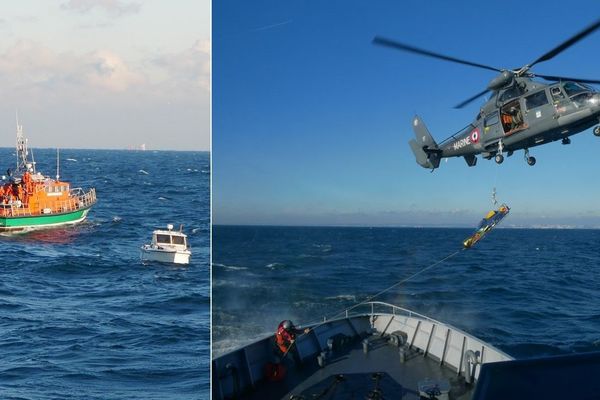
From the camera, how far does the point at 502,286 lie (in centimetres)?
1783

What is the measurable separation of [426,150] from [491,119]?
107cm

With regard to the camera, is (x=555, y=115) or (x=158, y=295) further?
(x=158, y=295)

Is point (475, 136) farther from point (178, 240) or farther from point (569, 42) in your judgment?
point (178, 240)

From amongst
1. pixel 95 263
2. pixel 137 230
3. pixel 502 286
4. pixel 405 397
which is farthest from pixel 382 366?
pixel 137 230

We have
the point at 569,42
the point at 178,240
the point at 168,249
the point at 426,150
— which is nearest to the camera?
the point at 569,42

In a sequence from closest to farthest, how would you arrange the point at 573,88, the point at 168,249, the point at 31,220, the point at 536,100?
the point at 573,88 → the point at 536,100 → the point at 168,249 → the point at 31,220

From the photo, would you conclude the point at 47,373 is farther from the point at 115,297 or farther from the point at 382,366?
the point at 382,366

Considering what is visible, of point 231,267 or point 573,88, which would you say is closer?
point 573,88

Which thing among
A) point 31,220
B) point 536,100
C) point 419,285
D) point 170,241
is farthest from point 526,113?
point 31,220

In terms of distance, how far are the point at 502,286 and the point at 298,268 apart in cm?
642

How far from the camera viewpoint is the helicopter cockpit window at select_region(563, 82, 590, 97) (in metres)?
5.46

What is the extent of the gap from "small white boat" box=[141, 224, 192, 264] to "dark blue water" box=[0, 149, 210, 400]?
14.4 inches

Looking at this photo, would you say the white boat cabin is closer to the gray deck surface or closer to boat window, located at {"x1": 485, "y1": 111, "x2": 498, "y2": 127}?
the gray deck surface

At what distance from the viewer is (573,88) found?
18.0ft
